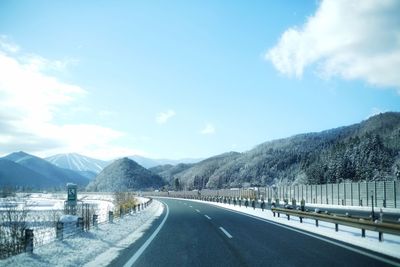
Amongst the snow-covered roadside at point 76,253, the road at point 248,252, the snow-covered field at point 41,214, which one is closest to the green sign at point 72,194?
the snow-covered field at point 41,214

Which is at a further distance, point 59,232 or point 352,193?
point 352,193

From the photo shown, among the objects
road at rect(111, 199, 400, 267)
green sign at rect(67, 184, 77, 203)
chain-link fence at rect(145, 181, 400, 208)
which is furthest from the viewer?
chain-link fence at rect(145, 181, 400, 208)

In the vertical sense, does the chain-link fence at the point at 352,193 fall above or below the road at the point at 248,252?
below

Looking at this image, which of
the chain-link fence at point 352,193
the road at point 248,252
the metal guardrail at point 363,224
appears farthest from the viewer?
the chain-link fence at point 352,193

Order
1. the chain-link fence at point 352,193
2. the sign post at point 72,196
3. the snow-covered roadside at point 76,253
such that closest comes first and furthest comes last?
the snow-covered roadside at point 76,253 → the sign post at point 72,196 → the chain-link fence at point 352,193

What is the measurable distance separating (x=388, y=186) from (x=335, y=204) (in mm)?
12151

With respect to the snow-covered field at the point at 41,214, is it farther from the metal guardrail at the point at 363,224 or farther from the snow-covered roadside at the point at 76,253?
the metal guardrail at the point at 363,224

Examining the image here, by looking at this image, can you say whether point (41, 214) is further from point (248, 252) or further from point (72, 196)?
point (248, 252)

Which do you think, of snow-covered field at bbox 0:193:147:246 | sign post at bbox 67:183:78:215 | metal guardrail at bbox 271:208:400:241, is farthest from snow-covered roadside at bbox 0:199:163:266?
sign post at bbox 67:183:78:215

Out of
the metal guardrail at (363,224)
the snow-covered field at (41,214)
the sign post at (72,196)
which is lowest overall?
the snow-covered field at (41,214)

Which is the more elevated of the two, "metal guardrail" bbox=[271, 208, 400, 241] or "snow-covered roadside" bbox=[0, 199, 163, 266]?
"metal guardrail" bbox=[271, 208, 400, 241]

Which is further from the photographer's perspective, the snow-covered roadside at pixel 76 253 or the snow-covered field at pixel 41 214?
the snow-covered field at pixel 41 214

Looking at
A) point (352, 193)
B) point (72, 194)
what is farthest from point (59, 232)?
point (352, 193)

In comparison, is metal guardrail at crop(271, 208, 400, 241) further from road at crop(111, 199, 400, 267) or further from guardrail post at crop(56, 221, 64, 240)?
guardrail post at crop(56, 221, 64, 240)
